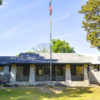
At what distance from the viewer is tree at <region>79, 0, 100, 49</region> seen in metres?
13.7

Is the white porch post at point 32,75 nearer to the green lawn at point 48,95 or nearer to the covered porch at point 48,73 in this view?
the covered porch at point 48,73

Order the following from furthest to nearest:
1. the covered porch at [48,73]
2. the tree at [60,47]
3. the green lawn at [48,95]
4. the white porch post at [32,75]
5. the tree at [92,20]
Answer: the tree at [60,47], the covered porch at [48,73], the white porch post at [32,75], the tree at [92,20], the green lawn at [48,95]

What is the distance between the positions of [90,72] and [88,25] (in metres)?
8.08

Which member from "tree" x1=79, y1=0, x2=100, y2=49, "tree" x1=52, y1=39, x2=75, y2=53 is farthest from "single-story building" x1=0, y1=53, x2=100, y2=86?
"tree" x1=52, y1=39, x2=75, y2=53

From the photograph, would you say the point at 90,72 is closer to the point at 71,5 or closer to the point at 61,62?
the point at 61,62

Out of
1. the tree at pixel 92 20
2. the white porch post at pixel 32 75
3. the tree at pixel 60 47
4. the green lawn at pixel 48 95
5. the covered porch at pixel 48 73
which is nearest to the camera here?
the green lawn at pixel 48 95

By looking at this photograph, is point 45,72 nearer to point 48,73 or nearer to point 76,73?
point 48,73

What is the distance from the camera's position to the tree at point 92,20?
1369 centimetres

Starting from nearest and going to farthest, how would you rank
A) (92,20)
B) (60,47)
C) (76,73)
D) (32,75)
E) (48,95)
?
(48,95)
(92,20)
(32,75)
(76,73)
(60,47)

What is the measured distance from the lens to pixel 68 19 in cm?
1568

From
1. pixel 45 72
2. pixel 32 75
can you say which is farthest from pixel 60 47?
pixel 32 75

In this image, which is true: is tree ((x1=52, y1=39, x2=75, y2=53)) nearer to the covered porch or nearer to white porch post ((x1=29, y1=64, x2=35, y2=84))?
the covered porch

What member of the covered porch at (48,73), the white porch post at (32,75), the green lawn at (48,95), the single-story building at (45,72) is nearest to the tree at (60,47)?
the single-story building at (45,72)

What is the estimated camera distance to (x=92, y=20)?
14.3 meters
